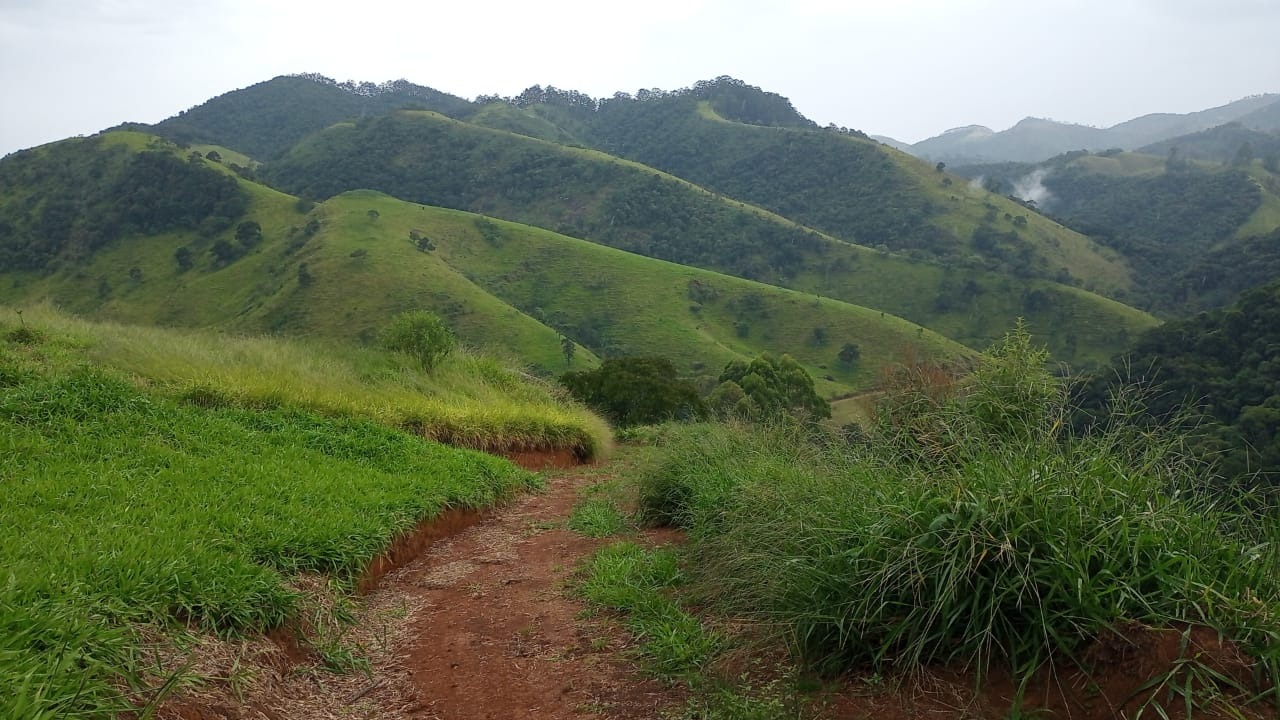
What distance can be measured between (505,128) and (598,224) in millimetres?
57491

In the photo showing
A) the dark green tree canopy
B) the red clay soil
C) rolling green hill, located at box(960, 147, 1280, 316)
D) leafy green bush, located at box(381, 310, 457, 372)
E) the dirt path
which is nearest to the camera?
the red clay soil

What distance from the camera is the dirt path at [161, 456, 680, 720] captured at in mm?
3947

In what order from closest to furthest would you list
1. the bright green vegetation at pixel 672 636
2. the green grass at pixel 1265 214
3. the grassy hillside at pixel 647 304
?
the bright green vegetation at pixel 672 636 → the grassy hillside at pixel 647 304 → the green grass at pixel 1265 214

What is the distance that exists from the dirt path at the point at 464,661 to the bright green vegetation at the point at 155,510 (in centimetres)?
35

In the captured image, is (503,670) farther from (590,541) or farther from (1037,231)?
(1037,231)

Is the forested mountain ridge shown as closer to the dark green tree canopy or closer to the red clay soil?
the dark green tree canopy

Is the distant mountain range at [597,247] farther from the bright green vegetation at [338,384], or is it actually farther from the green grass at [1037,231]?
the bright green vegetation at [338,384]

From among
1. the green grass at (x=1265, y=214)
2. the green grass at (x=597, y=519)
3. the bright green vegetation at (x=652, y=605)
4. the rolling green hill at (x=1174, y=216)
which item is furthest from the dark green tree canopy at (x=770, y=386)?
the green grass at (x=1265, y=214)

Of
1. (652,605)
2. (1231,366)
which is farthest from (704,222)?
(652,605)

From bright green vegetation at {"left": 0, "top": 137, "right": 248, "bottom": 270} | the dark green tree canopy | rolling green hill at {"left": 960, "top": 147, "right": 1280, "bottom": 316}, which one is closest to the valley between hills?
the dark green tree canopy

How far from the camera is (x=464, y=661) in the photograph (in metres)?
4.66

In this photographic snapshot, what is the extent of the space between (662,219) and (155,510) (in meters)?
122

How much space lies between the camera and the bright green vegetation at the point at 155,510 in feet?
10.7

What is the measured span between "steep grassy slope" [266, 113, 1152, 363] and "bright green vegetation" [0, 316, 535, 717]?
3295 inches
